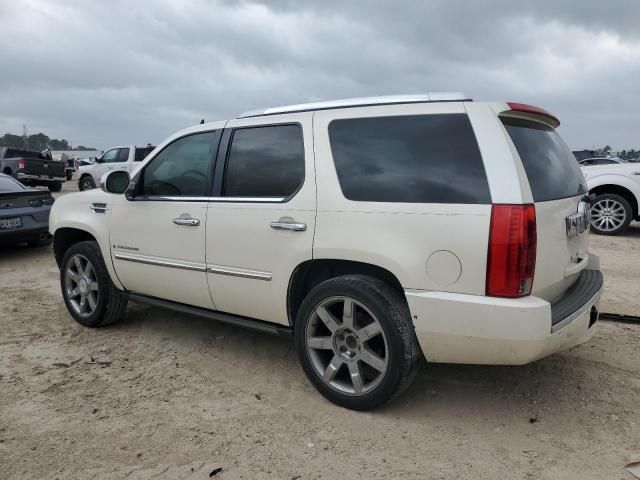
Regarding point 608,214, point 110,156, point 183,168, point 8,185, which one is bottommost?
point 608,214

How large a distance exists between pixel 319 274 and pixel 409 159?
97 centimetres

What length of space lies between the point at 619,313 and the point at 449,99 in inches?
127

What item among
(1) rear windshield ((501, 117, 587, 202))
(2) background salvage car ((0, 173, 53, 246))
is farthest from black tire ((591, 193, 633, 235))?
(2) background salvage car ((0, 173, 53, 246))

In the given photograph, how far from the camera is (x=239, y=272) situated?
3.32 meters

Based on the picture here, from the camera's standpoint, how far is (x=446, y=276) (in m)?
2.54

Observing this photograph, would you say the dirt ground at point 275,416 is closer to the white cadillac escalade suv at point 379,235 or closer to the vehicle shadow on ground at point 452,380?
the vehicle shadow on ground at point 452,380

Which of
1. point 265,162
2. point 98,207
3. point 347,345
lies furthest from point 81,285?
point 347,345

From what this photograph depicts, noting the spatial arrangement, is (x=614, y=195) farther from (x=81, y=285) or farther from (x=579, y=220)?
(x=81, y=285)

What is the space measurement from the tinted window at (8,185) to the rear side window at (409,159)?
6994 millimetres

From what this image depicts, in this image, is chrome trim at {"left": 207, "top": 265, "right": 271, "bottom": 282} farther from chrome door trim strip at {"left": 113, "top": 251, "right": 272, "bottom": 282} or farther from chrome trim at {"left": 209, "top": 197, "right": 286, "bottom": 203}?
chrome trim at {"left": 209, "top": 197, "right": 286, "bottom": 203}

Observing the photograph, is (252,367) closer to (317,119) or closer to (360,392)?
(360,392)

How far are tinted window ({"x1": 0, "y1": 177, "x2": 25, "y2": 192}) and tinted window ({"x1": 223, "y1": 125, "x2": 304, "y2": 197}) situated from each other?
6.14 m

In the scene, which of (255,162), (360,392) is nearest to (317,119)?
(255,162)

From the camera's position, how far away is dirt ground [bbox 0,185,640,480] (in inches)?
97.8
